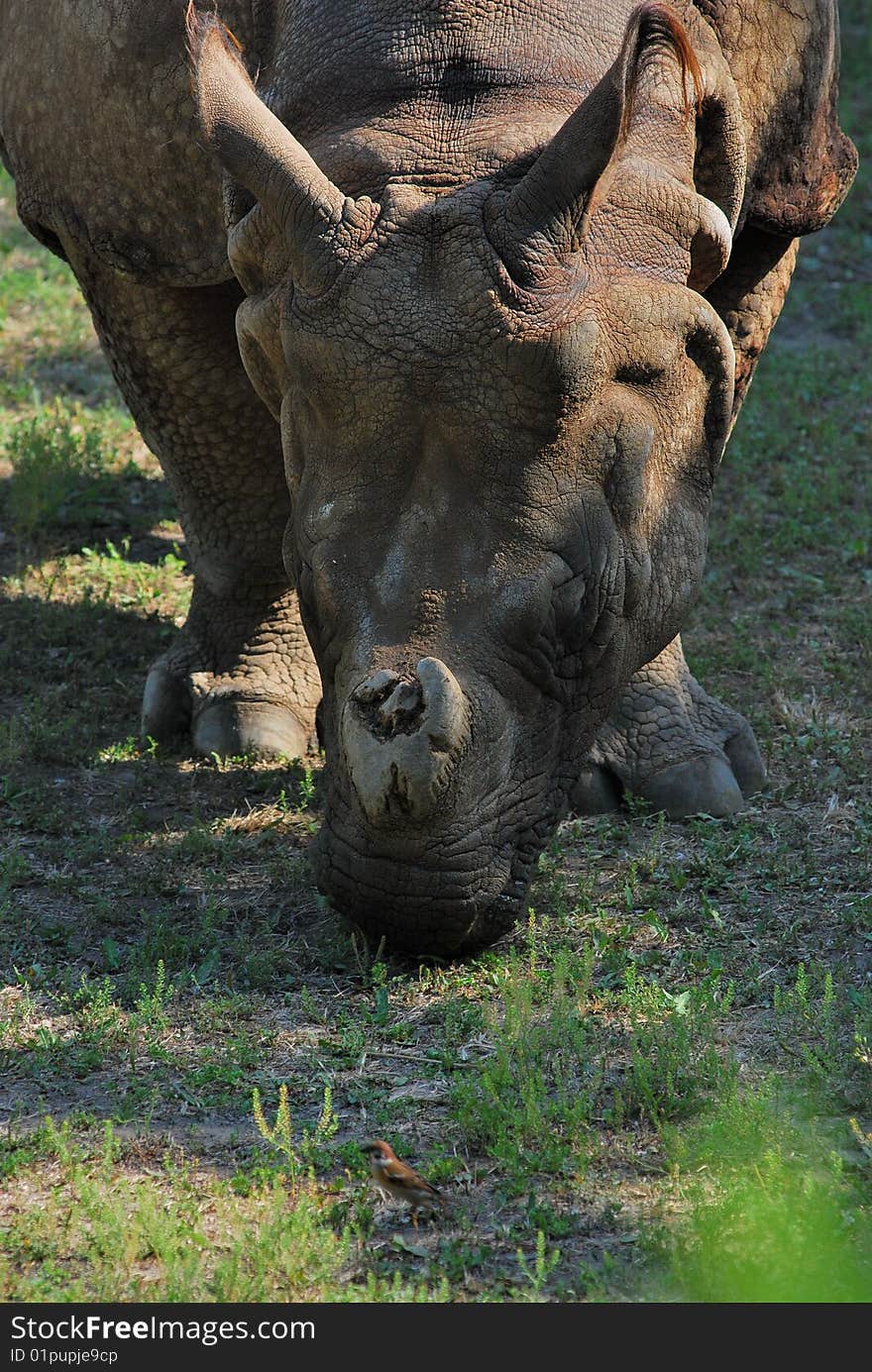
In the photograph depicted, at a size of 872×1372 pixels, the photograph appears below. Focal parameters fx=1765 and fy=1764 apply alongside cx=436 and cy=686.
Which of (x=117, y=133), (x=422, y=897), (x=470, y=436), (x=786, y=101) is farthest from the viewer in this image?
(x=117, y=133)

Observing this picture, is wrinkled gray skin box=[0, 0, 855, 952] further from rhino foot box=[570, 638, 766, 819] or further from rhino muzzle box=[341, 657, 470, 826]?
rhino foot box=[570, 638, 766, 819]

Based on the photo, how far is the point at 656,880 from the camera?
4.84 metres

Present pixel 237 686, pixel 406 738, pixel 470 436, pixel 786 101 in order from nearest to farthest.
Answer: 1. pixel 406 738
2. pixel 470 436
3. pixel 786 101
4. pixel 237 686

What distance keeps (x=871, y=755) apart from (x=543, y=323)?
2333 millimetres

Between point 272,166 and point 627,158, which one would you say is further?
→ point 627,158

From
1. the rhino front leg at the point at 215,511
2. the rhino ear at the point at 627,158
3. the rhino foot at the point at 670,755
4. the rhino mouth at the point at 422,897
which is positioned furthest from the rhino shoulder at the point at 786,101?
the rhino mouth at the point at 422,897

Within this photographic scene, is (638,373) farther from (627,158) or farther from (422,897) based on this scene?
(422,897)

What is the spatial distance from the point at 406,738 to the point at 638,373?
40.1 inches

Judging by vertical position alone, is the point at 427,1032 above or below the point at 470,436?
below

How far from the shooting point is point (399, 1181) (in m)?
3.24

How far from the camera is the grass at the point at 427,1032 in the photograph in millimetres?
3166

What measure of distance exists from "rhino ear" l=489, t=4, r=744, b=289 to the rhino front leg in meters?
1.70

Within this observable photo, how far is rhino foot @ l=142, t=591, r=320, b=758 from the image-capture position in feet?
19.1

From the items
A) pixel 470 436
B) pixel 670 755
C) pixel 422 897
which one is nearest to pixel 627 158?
pixel 470 436
